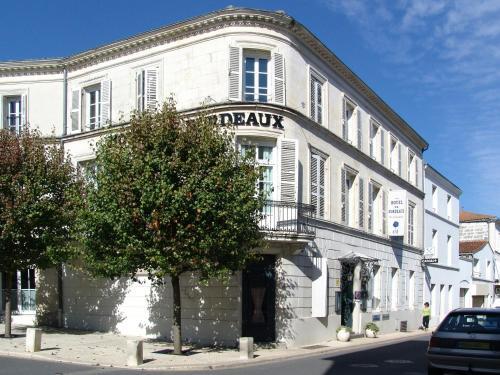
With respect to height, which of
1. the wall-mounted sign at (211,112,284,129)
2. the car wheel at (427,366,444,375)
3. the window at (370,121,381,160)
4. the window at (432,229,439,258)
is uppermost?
the window at (370,121,381,160)

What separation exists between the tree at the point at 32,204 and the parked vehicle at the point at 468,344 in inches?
433

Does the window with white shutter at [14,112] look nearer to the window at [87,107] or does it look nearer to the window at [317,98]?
the window at [87,107]

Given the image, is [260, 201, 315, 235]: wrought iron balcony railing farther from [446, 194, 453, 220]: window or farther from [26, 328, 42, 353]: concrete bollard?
[446, 194, 453, 220]: window

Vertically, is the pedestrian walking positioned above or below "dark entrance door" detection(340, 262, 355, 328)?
below

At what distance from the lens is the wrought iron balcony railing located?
19688mm

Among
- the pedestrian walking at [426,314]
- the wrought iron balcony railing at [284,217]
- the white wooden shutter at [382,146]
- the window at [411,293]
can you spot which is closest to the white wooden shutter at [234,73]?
the wrought iron balcony railing at [284,217]

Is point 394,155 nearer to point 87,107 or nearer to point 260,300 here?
point 260,300

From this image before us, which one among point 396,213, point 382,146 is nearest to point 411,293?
point 396,213

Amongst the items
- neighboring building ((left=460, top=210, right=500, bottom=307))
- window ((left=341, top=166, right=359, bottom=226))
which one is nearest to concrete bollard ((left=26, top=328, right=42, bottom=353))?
window ((left=341, top=166, right=359, bottom=226))

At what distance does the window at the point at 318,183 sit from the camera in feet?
74.0

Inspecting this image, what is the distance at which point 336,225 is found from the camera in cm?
2423

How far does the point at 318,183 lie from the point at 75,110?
402 inches

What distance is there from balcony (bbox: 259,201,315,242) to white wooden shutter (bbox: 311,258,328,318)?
5.68 feet

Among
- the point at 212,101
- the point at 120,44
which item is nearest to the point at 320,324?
the point at 212,101
